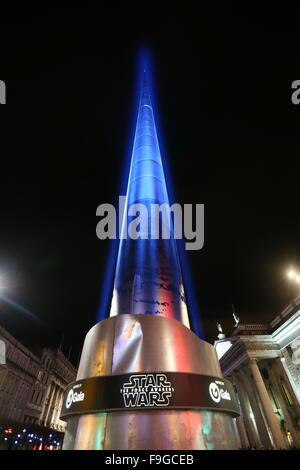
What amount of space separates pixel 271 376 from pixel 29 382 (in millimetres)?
45896

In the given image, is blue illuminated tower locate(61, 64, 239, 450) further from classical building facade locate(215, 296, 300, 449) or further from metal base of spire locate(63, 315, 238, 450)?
classical building facade locate(215, 296, 300, 449)

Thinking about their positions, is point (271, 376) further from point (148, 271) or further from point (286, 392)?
point (148, 271)

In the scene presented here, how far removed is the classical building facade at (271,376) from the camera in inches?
1050

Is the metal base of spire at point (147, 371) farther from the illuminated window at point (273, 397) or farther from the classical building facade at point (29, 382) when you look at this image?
the classical building facade at point (29, 382)

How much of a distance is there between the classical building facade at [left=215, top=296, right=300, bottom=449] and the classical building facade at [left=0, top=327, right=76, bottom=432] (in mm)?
33345

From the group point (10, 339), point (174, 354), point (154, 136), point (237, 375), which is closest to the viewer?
point (174, 354)

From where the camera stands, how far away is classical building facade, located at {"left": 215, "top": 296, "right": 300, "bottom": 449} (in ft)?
87.5

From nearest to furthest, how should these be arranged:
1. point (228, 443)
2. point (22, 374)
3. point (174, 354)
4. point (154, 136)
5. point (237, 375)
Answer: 1. point (228, 443)
2. point (174, 354)
3. point (154, 136)
4. point (237, 375)
5. point (22, 374)

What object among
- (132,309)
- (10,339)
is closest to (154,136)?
(132,309)

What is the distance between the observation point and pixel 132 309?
18.9 ft

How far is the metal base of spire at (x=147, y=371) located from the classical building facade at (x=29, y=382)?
39332mm
